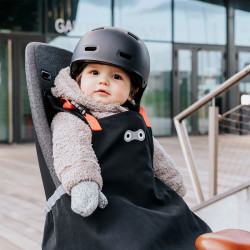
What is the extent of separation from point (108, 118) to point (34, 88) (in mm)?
281

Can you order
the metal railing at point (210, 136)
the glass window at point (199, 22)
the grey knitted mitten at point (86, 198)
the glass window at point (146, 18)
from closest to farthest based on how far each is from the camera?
the grey knitted mitten at point (86, 198) → the metal railing at point (210, 136) → the glass window at point (146, 18) → the glass window at point (199, 22)

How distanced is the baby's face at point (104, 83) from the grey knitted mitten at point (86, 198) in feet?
1.04

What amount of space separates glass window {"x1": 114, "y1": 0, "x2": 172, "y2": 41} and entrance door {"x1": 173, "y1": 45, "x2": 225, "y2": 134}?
653mm

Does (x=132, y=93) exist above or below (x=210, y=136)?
above

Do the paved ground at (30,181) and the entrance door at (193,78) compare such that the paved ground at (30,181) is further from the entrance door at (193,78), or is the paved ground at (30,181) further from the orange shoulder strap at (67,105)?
the orange shoulder strap at (67,105)

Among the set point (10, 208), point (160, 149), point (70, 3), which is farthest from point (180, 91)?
point (160, 149)

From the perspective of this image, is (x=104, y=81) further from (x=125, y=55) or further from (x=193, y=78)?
(x=193, y=78)

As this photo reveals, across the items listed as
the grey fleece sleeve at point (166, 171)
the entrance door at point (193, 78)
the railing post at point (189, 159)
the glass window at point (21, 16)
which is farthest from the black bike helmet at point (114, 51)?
the entrance door at point (193, 78)

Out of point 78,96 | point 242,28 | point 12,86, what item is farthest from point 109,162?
point 242,28

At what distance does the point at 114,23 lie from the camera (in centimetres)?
1027

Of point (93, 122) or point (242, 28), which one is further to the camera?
point (242, 28)

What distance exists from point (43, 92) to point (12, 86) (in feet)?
27.3

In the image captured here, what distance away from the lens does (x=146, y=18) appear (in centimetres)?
1062

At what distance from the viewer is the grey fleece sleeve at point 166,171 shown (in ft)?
4.85
